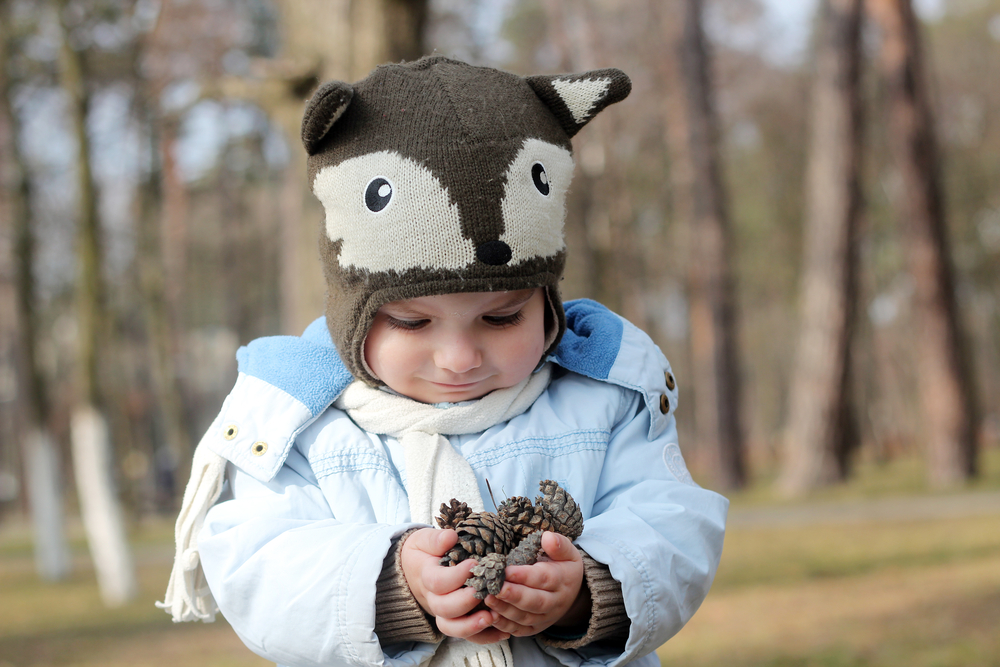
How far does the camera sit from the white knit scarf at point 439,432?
5.24 feet

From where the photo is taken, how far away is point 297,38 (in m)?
3.55

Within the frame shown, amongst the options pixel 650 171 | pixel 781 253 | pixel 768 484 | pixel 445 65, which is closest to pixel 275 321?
pixel 650 171

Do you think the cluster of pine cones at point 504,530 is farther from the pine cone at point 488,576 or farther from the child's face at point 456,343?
the child's face at point 456,343

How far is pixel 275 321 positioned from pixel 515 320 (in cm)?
2489

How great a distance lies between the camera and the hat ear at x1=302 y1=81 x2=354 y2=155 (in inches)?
64.1

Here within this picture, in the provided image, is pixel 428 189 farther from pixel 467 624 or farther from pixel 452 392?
pixel 467 624

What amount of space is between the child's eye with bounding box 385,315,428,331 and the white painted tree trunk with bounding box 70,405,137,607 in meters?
6.81

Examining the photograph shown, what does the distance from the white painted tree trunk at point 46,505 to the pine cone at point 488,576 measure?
9.16 metres

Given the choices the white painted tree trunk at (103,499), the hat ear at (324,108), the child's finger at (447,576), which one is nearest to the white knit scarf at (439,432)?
the child's finger at (447,576)

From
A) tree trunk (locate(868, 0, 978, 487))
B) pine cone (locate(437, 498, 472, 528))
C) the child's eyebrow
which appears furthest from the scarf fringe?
tree trunk (locate(868, 0, 978, 487))

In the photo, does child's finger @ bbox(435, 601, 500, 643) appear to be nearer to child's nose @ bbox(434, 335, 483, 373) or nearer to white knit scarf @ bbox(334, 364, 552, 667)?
white knit scarf @ bbox(334, 364, 552, 667)

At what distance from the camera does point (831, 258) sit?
1040cm

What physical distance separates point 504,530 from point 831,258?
9825 mm

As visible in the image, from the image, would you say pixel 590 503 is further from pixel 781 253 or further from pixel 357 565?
pixel 781 253
